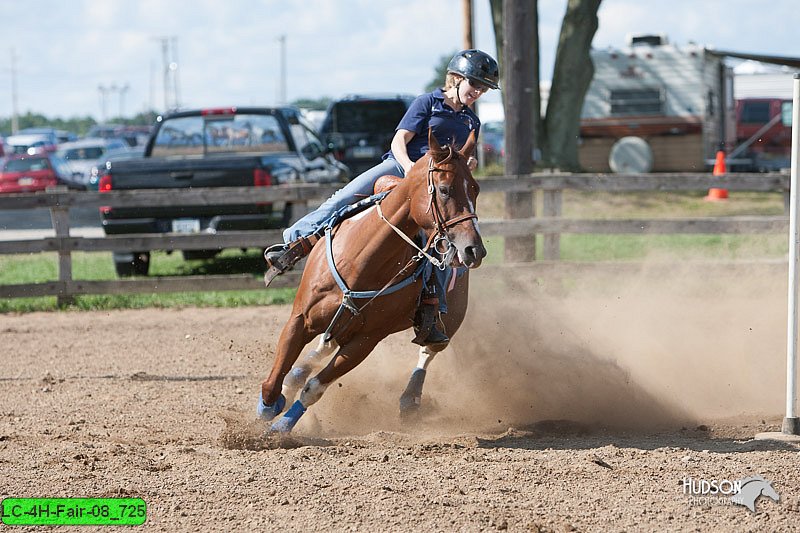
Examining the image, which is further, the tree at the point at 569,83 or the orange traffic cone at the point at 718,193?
the tree at the point at 569,83

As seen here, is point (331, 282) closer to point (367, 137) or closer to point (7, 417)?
point (7, 417)

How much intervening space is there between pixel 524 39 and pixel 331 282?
22.5ft

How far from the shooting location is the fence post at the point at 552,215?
1275 centimetres

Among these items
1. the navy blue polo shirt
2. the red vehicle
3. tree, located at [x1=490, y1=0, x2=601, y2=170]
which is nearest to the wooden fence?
the navy blue polo shirt

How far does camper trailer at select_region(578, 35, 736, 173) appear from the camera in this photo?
91.1 ft

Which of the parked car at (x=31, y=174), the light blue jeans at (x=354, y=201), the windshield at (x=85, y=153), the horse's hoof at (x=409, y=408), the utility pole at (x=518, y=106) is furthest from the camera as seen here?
the windshield at (x=85, y=153)

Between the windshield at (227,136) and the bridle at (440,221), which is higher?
the windshield at (227,136)

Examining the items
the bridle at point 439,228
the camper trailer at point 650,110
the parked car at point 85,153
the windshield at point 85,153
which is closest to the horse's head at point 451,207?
the bridle at point 439,228

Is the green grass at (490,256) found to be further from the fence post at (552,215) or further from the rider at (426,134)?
the rider at (426,134)

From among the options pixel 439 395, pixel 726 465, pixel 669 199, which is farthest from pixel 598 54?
pixel 726 465

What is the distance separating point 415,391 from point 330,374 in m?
1.04

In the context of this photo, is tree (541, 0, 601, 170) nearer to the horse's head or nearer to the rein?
the rein

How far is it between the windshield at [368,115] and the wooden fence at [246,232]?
11347mm

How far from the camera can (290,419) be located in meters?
6.23
